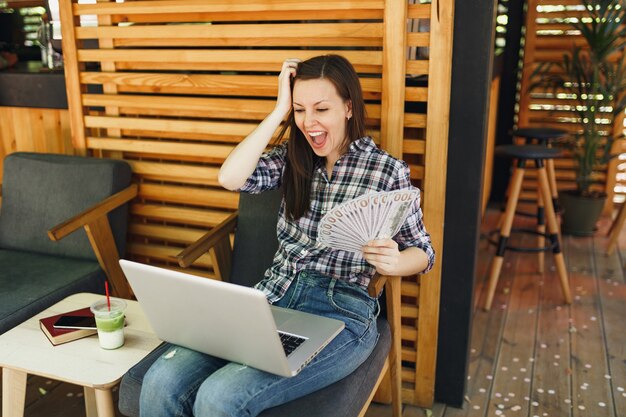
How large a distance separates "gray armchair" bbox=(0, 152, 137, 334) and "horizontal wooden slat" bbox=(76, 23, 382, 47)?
52 cm

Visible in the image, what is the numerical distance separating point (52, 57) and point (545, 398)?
2.72m

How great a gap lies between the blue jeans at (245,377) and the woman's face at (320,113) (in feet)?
1.49

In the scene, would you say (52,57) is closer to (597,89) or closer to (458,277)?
(458,277)

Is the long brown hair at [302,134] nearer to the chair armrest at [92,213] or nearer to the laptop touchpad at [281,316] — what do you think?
the laptop touchpad at [281,316]

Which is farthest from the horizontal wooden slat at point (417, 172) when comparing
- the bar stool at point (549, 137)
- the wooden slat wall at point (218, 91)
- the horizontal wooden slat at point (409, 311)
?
the bar stool at point (549, 137)

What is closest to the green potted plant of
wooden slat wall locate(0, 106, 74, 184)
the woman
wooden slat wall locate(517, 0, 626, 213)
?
wooden slat wall locate(517, 0, 626, 213)

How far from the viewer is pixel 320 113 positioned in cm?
185

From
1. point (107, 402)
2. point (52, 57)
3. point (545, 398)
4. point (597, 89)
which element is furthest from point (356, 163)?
point (597, 89)

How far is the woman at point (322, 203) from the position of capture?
1685 millimetres

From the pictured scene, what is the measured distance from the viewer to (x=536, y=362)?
2.68 meters

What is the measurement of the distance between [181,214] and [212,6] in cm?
88

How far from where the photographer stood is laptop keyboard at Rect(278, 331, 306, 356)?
1622 millimetres

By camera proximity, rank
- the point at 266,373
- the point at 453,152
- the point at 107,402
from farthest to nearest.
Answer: the point at 453,152
the point at 107,402
the point at 266,373

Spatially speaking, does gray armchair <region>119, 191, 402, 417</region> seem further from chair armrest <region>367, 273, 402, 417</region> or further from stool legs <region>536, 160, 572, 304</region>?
stool legs <region>536, 160, 572, 304</region>
